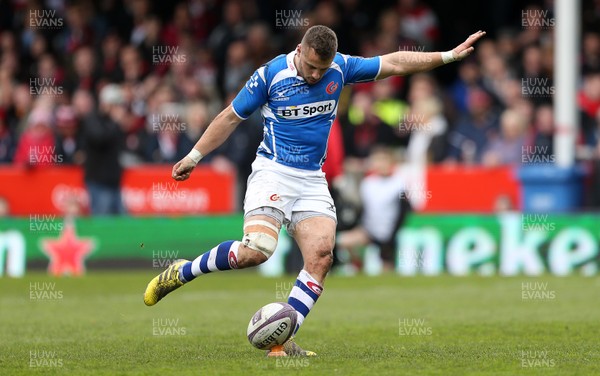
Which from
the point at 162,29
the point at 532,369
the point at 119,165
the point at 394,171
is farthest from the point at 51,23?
the point at 532,369

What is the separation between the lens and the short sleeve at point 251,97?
29.7 feet

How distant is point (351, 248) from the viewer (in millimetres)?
18266

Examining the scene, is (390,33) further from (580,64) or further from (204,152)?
(204,152)

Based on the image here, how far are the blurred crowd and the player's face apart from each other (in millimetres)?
7086

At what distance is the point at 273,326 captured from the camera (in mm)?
8664

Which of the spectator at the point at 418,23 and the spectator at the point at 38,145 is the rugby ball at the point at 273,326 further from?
the spectator at the point at 418,23

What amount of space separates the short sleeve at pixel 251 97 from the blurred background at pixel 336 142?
23.3 ft

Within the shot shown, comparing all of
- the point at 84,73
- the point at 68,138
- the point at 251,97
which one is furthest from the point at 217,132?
the point at 84,73

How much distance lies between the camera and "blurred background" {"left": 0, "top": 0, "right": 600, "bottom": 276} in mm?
17797

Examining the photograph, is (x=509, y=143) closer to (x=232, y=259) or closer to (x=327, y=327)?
(x=327, y=327)

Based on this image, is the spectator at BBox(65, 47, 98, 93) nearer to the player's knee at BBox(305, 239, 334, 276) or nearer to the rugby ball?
the player's knee at BBox(305, 239, 334, 276)

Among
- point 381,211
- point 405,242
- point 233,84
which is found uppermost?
point 233,84

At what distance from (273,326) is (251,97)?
5.55 feet

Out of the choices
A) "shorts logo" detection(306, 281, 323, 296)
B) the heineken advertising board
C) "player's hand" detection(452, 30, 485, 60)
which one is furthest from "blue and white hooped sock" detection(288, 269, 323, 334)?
the heineken advertising board
